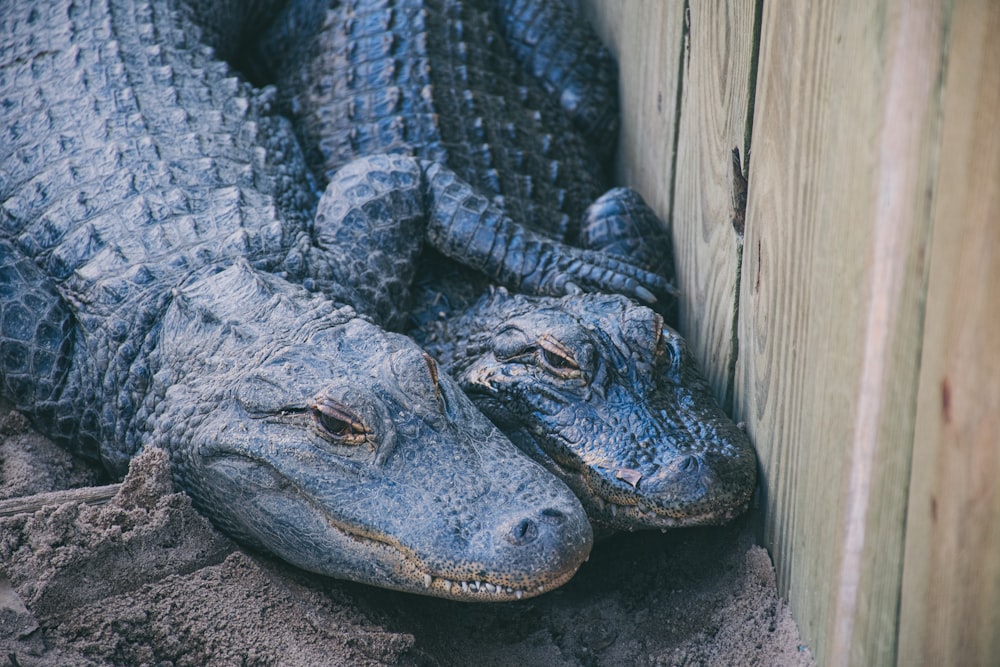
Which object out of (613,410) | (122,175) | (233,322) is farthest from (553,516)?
(122,175)

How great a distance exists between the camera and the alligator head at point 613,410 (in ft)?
7.67

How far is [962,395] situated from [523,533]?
91 cm

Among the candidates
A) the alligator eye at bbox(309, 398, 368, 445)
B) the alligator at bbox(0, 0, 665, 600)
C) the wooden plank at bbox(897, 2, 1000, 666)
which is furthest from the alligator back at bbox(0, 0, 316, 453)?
the wooden plank at bbox(897, 2, 1000, 666)

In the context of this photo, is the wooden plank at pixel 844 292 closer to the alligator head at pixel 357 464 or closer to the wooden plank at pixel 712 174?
the wooden plank at pixel 712 174

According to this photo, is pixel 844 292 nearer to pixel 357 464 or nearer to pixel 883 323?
pixel 883 323

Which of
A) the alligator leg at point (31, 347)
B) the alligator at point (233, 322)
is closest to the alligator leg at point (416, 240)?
the alligator at point (233, 322)

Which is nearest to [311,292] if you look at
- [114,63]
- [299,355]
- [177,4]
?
[299,355]

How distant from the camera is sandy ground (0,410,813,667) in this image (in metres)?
2.09

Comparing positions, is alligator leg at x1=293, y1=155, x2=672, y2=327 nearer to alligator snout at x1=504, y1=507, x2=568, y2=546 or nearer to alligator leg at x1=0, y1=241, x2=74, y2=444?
alligator leg at x1=0, y1=241, x2=74, y2=444

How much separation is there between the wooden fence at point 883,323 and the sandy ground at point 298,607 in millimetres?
191

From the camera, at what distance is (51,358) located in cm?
301

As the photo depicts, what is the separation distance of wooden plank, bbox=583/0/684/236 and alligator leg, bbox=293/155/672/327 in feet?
1.27

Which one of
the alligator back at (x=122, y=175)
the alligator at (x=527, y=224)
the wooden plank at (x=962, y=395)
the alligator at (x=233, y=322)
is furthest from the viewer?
the alligator back at (x=122, y=175)

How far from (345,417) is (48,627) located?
745 millimetres
